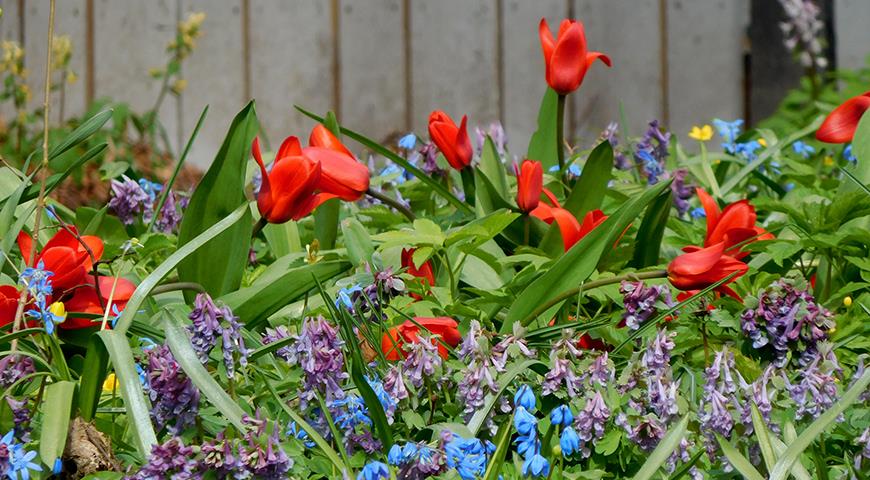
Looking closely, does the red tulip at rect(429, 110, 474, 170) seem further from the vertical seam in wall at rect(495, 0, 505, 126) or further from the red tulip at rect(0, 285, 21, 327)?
the vertical seam in wall at rect(495, 0, 505, 126)

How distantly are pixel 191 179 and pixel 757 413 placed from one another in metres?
3.27

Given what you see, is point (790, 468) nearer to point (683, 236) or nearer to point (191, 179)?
point (683, 236)

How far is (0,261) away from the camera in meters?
1.22

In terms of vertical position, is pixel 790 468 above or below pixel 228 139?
below

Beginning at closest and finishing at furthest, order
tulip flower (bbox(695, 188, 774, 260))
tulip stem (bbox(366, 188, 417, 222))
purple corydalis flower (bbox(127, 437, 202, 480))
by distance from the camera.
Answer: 1. purple corydalis flower (bbox(127, 437, 202, 480))
2. tulip flower (bbox(695, 188, 774, 260))
3. tulip stem (bbox(366, 188, 417, 222))

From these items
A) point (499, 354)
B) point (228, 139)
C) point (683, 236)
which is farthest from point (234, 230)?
point (683, 236)

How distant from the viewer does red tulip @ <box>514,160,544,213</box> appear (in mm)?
1354

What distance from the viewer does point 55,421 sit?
3.13 feet

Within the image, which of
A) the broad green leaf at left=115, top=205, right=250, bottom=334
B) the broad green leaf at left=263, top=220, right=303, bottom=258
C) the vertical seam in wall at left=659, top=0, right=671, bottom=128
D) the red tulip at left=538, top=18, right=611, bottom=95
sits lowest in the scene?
the vertical seam in wall at left=659, top=0, right=671, bottom=128

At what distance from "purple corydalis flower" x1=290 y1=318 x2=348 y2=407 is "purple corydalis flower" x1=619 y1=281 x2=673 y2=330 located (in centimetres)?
27

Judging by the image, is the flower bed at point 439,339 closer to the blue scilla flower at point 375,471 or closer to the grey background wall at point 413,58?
the blue scilla flower at point 375,471

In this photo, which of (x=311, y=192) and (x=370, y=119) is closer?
(x=311, y=192)

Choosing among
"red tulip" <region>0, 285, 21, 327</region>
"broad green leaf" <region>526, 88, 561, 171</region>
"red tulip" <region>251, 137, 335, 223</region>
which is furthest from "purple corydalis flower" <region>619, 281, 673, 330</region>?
"broad green leaf" <region>526, 88, 561, 171</region>

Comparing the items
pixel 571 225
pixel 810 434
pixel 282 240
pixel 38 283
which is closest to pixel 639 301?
pixel 810 434
